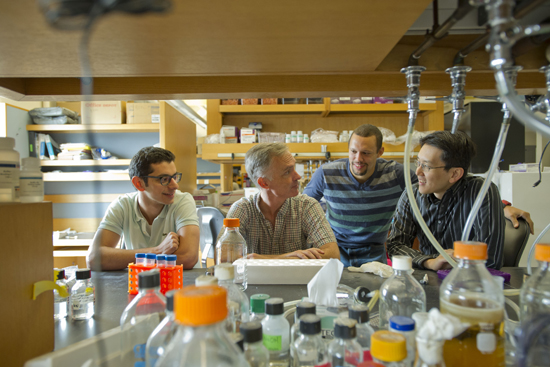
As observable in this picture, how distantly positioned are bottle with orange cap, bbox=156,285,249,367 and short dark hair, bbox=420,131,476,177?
1625 millimetres

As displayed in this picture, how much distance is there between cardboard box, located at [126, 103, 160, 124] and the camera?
3527 mm

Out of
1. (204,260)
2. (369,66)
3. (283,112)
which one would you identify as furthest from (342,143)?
(369,66)

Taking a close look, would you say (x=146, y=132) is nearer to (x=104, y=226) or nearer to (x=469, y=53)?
(x=104, y=226)

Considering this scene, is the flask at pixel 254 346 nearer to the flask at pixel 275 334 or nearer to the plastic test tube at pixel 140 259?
the flask at pixel 275 334

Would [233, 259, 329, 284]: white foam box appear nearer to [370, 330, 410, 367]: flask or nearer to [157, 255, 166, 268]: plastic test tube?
[157, 255, 166, 268]: plastic test tube

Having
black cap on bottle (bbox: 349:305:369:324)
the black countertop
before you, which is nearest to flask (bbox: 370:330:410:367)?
black cap on bottle (bbox: 349:305:369:324)

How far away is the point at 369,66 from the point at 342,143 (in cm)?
257

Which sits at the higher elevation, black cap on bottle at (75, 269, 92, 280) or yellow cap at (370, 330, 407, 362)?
yellow cap at (370, 330, 407, 362)

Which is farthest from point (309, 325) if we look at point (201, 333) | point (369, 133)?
point (369, 133)

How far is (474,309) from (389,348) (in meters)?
0.19

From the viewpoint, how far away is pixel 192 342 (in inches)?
17.6

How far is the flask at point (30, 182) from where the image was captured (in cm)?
71

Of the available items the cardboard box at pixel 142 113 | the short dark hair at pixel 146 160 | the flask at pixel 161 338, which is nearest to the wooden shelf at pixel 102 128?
the cardboard box at pixel 142 113

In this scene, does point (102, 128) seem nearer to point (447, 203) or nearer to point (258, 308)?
point (447, 203)
